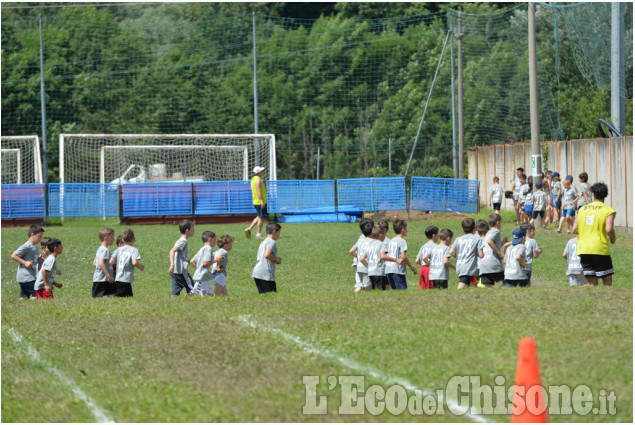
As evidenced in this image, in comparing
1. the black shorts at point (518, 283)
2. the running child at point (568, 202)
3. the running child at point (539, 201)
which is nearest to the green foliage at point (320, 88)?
the running child at point (539, 201)

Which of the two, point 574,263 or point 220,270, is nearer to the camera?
point 574,263

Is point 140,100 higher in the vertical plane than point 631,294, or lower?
higher

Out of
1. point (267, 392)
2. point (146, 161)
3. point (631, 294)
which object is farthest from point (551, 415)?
point (146, 161)

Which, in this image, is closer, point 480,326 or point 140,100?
point 480,326

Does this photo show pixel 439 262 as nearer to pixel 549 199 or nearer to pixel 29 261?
pixel 29 261

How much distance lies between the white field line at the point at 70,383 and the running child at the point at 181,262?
371 cm

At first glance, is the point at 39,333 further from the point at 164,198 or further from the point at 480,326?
the point at 164,198

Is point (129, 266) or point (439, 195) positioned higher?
point (439, 195)

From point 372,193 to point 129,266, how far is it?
2035 cm

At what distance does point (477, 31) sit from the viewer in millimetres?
55500

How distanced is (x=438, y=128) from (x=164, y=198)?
75.2ft

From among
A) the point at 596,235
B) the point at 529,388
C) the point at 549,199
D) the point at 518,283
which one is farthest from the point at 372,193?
the point at 529,388

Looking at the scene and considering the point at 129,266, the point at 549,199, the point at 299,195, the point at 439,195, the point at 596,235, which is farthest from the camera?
the point at 439,195

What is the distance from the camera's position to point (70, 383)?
7.68 metres
